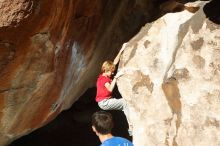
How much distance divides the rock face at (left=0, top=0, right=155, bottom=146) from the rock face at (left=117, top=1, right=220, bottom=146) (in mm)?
740

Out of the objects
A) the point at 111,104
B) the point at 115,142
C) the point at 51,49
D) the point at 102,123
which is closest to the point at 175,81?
the point at 111,104

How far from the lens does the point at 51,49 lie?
5.67 metres

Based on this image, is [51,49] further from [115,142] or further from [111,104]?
[115,142]

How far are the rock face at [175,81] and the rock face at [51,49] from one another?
0.74 m

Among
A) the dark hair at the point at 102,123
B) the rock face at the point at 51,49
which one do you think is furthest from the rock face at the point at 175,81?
the dark hair at the point at 102,123

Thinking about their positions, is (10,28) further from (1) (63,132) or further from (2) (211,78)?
(1) (63,132)

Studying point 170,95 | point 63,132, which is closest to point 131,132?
point 170,95

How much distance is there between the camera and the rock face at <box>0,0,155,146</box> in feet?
16.6

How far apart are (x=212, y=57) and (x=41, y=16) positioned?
215 centimetres

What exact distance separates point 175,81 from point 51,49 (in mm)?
1612

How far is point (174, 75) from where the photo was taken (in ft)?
19.5

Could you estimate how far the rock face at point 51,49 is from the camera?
5.07 m

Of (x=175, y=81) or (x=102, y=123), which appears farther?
(x=175, y=81)

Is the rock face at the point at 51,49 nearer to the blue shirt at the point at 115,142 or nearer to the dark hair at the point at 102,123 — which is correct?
the dark hair at the point at 102,123
